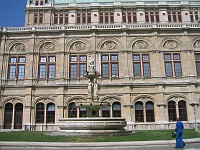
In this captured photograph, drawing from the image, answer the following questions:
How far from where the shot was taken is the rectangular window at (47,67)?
108ft

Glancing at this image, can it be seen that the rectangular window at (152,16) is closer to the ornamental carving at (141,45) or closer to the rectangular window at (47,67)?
the ornamental carving at (141,45)

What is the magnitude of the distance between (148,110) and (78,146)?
72.8 feet

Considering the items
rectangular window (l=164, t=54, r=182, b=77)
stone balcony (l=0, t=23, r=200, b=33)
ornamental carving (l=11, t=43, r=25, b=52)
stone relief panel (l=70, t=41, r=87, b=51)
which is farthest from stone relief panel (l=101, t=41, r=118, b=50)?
ornamental carving (l=11, t=43, r=25, b=52)

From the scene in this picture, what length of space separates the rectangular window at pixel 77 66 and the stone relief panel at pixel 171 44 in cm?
1196

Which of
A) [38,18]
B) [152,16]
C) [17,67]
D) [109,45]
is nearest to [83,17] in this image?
[38,18]

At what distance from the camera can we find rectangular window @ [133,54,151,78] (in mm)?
32875

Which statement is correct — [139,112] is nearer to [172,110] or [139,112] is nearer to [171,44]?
[172,110]

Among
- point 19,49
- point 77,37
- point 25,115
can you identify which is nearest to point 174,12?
point 77,37

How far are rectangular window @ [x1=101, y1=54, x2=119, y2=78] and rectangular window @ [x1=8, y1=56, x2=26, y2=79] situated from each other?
37.7 ft

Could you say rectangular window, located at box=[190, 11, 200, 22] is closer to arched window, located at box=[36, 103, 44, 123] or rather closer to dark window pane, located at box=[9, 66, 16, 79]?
arched window, located at box=[36, 103, 44, 123]

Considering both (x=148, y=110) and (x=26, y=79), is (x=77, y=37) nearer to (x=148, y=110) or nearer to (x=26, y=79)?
(x=26, y=79)

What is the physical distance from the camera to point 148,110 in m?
31.7

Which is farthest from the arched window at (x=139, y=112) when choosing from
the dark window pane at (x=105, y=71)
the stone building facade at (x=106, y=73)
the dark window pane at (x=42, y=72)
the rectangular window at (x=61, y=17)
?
the rectangular window at (x=61, y=17)

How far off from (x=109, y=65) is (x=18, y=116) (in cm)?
1453
